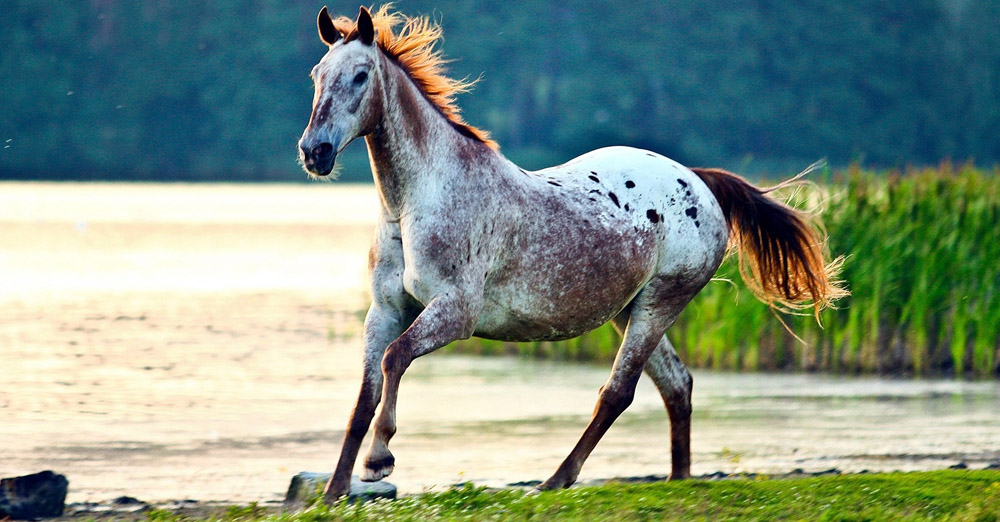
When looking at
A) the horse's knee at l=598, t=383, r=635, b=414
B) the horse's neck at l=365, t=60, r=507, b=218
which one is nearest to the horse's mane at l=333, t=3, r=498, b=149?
the horse's neck at l=365, t=60, r=507, b=218

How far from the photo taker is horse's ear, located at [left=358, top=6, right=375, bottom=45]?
5715mm

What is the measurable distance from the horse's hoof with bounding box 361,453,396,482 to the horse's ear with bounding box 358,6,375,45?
5.51 ft

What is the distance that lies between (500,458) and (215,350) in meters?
Result: 6.62

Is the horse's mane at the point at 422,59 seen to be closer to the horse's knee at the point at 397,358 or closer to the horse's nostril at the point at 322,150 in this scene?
the horse's nostril at the point at 322,150

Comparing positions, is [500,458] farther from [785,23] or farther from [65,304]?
[785,23]

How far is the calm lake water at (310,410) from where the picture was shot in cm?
837

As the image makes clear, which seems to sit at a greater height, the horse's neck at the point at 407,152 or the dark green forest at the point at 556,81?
the dark green forest at the point at 556,81

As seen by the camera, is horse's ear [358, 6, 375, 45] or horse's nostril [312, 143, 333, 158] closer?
horse's nostril [312, 143, 333, 158]

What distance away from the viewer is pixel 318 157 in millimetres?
5555

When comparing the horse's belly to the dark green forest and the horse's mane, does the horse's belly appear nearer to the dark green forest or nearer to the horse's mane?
the horse's mane

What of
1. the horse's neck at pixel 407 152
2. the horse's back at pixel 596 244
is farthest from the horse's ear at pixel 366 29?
the horse's back at pixel 596 244

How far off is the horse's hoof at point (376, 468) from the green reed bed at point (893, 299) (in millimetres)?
6959

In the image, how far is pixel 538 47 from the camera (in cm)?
6838

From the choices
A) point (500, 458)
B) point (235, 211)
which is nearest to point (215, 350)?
point (500, 458)
